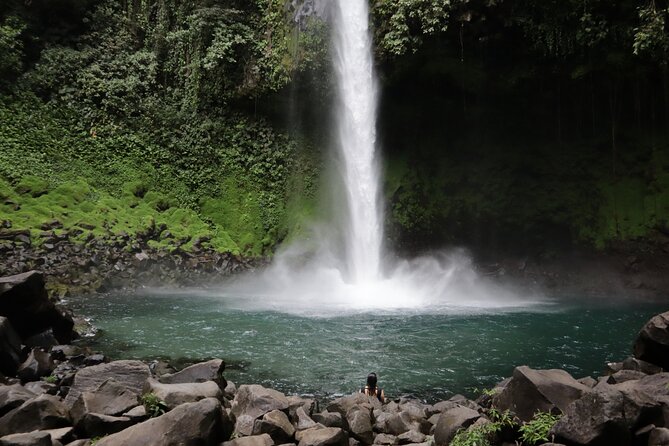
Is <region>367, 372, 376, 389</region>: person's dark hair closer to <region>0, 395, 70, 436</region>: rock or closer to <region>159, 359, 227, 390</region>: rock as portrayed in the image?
<region>159, 359, 227, 390</region>: rock

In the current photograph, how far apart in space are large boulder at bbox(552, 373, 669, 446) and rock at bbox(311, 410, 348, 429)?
239 cm

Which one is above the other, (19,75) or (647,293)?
(19,75)

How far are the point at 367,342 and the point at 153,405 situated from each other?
6.29 metres

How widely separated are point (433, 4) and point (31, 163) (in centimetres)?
1754

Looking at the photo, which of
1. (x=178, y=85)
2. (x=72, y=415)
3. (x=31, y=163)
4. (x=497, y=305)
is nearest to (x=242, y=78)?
(x=178, y=85)

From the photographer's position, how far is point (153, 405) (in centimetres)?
557

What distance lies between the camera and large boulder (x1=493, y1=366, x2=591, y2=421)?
545cm

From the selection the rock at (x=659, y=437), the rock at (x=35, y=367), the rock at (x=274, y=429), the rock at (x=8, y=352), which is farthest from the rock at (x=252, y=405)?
the rock at (x=8, y=352)

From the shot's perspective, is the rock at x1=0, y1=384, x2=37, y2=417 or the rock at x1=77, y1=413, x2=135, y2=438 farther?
the rock at x1=0, y1=384, x2=37, y2=417

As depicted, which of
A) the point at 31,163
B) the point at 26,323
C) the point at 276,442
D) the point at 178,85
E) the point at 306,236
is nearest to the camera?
the point at 276,442

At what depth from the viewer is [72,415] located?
552 centimetres

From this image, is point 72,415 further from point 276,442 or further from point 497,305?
point 497,305

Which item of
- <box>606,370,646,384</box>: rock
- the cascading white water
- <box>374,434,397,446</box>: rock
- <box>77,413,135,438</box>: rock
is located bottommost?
<box>374,434,397,446</box>: rock

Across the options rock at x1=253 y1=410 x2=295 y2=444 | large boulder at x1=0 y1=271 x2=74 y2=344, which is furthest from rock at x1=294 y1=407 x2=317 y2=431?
large boulder at x1=0 y1=271 x2=74 y2=344
